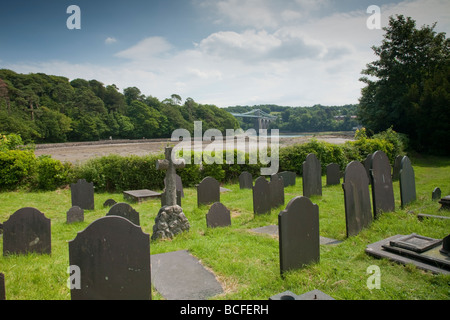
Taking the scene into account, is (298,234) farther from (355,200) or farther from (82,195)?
(82,195)

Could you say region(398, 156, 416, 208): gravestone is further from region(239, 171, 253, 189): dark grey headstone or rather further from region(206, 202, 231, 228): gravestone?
region(239, 171, 253, 189): dark grey headstone

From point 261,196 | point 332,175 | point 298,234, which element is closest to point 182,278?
point 298,234

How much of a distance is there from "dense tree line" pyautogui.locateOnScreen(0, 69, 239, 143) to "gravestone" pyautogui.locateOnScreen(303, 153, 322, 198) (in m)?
41.3

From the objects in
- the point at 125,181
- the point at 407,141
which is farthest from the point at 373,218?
the point at 407,141

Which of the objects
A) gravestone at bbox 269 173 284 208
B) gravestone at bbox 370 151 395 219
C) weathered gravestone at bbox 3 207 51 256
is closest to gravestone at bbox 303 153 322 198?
gravestone at bbox 269 173 284 208

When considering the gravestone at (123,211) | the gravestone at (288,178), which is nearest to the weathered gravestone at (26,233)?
the gravestone at (123,211)

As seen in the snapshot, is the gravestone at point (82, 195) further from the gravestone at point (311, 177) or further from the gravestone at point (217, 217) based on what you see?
the gravestone at point (311, 177)

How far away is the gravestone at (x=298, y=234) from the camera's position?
3924 mm

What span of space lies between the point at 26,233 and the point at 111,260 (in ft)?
10.2

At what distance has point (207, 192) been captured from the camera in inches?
354

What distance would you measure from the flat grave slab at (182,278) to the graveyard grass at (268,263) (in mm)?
146
